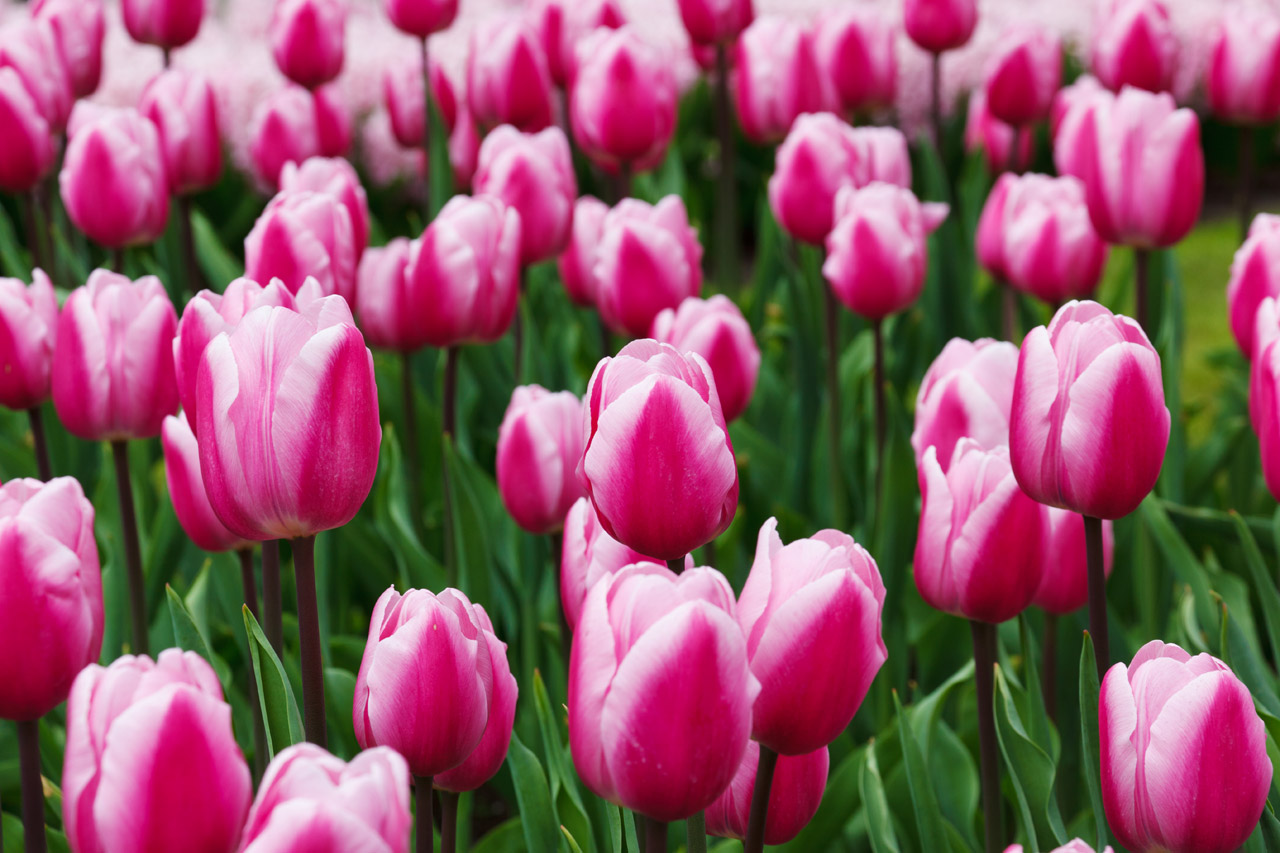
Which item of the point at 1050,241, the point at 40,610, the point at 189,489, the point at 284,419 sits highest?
the point at 284,419

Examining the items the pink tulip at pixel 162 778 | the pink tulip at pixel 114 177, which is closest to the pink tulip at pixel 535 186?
the pink tulip at pixel 114 177

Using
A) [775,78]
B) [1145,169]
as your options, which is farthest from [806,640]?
[775,78]

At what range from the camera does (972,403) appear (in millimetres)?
1378

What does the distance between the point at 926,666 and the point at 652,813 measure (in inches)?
49.9

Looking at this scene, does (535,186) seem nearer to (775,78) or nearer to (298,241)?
(298,241)

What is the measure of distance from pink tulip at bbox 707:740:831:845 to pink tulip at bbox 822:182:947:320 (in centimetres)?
109

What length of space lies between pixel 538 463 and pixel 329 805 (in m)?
0.92

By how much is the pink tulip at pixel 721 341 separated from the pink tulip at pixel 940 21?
1.48m

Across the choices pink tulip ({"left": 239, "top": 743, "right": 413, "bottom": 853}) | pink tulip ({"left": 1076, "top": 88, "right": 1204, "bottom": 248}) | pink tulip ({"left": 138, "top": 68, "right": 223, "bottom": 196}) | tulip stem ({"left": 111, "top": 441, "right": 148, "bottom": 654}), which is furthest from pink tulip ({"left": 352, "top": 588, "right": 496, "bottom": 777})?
pink tulip ({"left": 138, "top": 68, "right": 223, "bottom": 196})

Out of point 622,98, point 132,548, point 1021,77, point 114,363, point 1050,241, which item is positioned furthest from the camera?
point 1021,77

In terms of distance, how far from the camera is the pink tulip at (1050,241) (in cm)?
229

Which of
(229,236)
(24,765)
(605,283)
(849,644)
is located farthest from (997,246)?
(229,236)

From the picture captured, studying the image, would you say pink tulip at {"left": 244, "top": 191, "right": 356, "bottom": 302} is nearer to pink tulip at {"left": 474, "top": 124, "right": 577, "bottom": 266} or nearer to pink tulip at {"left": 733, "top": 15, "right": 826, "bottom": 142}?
pink tulip at {"left": 474, "top": 124, "right": 577, "bottom": 266}

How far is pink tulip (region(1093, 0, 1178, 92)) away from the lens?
2838 mm
